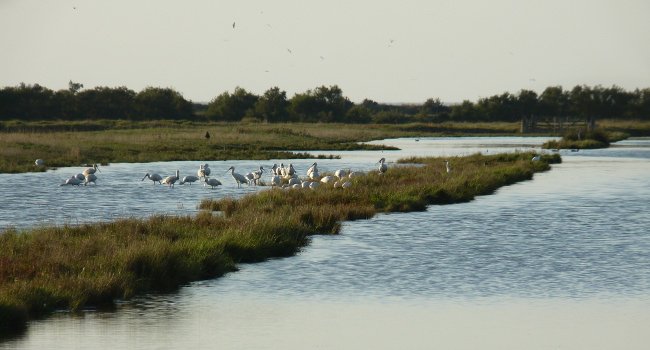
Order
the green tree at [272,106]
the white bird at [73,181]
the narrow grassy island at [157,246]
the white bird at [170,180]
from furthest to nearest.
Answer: the green tree at [272,106], the white bird at [170,180], the white bird at [73,181], the narrow grassy island at [157,246]

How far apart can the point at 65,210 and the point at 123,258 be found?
1588 centimetres

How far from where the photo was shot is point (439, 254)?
25.2 metres

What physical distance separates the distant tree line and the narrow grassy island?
98983 mm

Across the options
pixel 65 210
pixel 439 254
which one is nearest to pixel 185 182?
pixel 65 210

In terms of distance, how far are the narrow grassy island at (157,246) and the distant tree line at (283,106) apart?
325ft

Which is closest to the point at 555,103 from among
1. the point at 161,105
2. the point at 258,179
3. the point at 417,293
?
the point at 161,105

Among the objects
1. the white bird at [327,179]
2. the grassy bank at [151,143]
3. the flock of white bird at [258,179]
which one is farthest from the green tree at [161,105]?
the white bird at [327,179]

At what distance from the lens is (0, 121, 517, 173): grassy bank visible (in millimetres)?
64312

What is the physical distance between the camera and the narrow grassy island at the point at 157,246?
1742cm

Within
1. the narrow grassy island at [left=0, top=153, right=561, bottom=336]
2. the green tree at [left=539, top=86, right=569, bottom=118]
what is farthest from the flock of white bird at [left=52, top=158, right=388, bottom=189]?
the green tree at [left=539, top=86, right=569, bottom=118]

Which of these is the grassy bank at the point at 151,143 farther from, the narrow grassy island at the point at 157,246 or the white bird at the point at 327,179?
the narrow grassy island at the point at 157,246

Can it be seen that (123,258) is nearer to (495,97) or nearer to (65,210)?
(65,210)

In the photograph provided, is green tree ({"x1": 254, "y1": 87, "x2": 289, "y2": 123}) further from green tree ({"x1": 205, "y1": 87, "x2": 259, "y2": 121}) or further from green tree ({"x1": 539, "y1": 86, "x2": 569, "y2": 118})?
green tree ({"x1": 539, "y1": 86, "x2": 569, "y2": 118})

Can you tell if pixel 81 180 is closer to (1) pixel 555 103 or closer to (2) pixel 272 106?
(2) pixel 272 106
